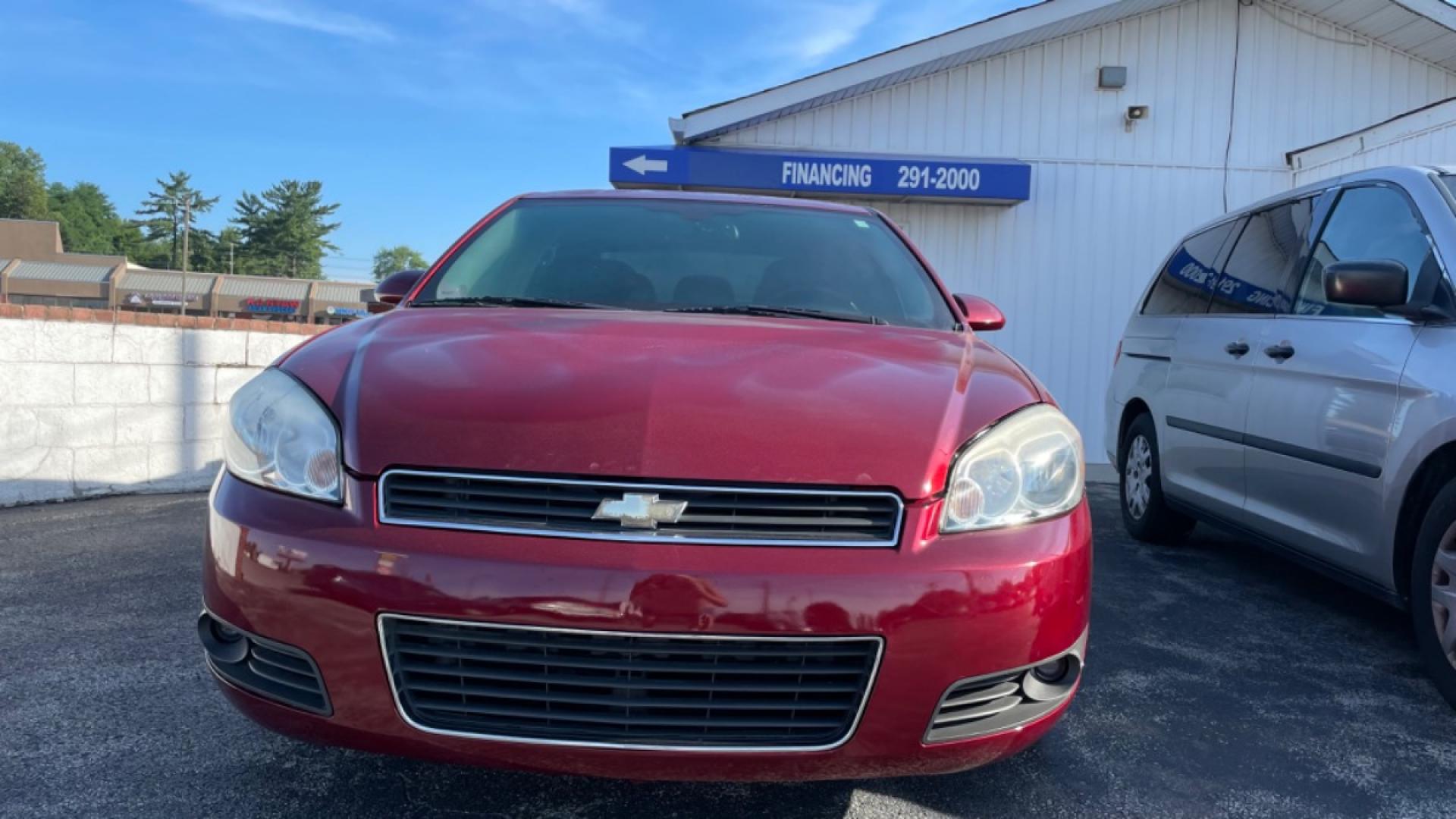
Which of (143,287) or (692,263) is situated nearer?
(692,263)

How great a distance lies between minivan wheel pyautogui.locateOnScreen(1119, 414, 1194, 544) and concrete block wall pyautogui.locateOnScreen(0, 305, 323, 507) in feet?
18.5

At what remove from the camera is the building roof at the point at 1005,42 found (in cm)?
866

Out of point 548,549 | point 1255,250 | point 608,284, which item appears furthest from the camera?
point 1255,250

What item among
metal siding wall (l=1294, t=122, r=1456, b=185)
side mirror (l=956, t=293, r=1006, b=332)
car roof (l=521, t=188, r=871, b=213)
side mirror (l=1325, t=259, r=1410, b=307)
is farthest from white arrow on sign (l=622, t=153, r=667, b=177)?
side mirror (l=1325, t=259, r=1410, b=307)

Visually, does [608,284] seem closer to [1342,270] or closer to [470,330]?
[470,330]

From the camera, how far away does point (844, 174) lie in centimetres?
879

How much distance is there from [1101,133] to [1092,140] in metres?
0.10

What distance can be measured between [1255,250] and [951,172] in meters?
4.71

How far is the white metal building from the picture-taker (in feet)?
30.5

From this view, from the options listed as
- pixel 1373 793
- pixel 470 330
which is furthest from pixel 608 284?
pixel 1373 793

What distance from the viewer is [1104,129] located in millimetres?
9328

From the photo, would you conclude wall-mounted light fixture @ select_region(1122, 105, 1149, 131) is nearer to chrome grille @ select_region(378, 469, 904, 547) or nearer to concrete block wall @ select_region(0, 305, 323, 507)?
concrete block wall @ select_region(0, 305, 323, 507)

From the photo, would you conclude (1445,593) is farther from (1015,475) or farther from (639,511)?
(639,511)

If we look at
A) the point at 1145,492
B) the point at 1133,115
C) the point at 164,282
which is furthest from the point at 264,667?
the point at 164,282
